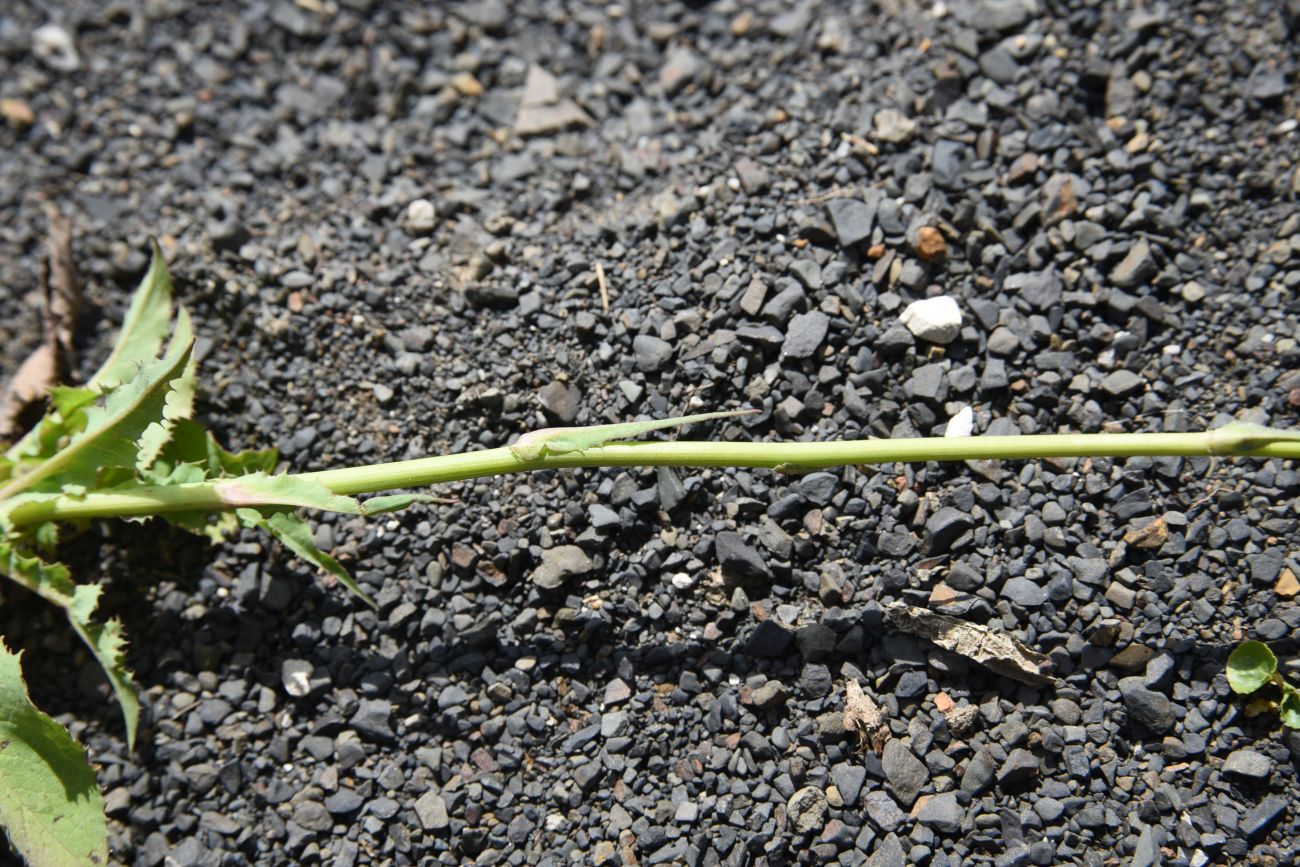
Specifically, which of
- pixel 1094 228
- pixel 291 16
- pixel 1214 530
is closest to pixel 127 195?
pixel 291 16

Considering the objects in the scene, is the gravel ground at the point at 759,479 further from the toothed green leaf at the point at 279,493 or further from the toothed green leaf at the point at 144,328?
the toothed green leaf at the point at 279,493

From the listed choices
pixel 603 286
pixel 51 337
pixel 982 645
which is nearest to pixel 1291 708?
pixel 982 645

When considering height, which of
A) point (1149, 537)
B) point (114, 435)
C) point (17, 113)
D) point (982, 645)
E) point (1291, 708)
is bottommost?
point (1291, 708)

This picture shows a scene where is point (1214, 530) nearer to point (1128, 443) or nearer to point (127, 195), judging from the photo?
point (1128, 443)

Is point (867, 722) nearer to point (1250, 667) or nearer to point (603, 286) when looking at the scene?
point (1250, 667)

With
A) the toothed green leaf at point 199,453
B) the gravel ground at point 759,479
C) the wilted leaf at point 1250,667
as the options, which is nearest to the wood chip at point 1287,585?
the gravel ground at point 759,479

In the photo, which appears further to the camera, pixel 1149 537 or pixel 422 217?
pixel 422 217

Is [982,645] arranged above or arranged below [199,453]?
below
